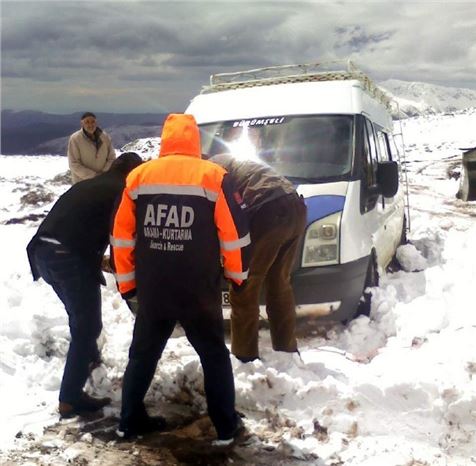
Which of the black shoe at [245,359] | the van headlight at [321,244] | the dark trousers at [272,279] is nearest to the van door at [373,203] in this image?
the van headlight at [321,244]

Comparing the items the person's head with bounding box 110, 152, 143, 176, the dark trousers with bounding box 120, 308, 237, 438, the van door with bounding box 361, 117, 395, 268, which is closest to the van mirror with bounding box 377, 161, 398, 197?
the van door with bounding box 361, 117, 395, 268

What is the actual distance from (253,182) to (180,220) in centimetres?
122

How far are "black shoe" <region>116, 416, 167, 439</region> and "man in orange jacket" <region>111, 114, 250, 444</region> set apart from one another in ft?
1.10

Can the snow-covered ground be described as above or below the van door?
below

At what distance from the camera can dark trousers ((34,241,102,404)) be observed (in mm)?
4250

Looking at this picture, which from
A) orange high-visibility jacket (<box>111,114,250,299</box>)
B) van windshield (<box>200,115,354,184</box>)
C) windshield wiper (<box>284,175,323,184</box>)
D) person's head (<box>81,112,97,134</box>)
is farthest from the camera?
person's head (<box>81,112,97,134</box>)

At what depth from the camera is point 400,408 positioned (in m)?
4.16

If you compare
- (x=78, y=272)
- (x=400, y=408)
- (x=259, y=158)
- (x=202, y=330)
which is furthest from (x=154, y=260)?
(x=259, y=158)

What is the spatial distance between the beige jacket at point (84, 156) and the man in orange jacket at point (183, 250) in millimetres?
4000

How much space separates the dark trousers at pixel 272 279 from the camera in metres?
4.68

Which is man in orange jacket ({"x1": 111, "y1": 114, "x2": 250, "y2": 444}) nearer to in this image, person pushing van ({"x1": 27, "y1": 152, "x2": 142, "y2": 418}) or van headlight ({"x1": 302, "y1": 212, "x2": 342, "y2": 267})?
person pushing van ({"x1": 27, "y1": 152, "x2": 142, "y2": 418})

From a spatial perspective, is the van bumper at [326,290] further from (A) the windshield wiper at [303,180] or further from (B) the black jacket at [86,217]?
(B) the black jacket at [86,217]

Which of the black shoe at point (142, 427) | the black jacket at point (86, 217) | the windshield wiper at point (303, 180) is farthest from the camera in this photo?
the windshield wiper at point (303, 180)

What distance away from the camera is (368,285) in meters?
6.23
